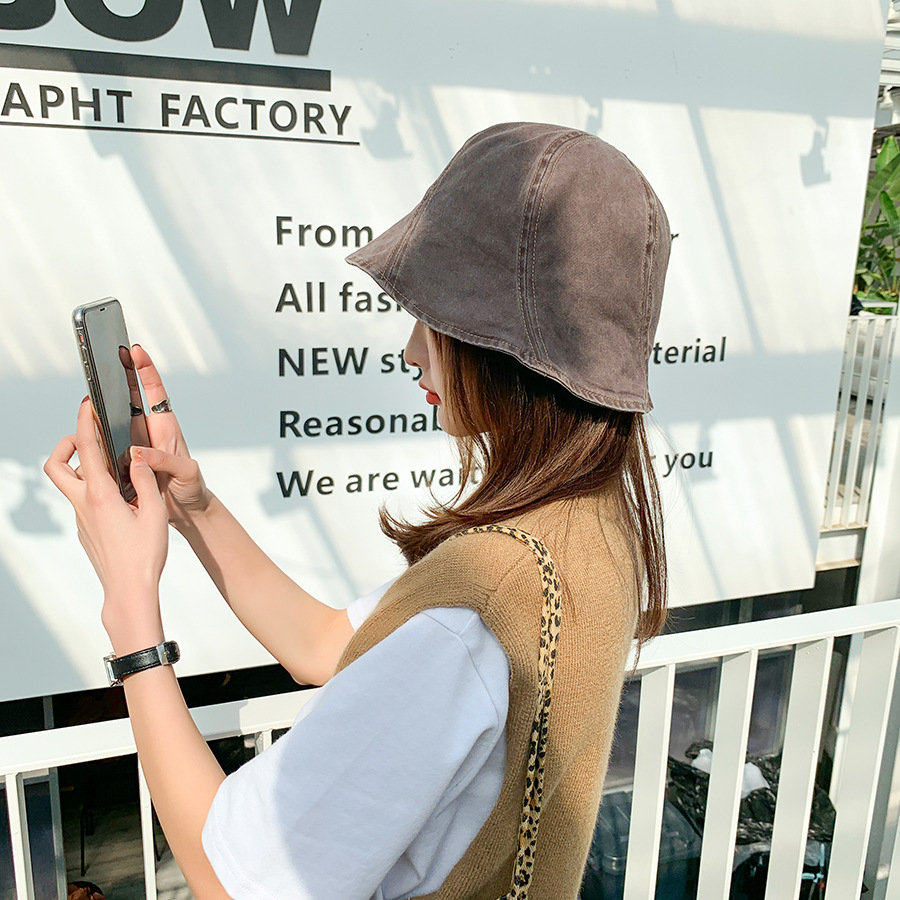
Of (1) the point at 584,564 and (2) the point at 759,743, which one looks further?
(2) the point at 759,743

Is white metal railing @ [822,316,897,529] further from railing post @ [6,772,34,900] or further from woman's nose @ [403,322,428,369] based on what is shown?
railing post @ [6,772,34,900]

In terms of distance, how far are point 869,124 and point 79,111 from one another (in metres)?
2.94

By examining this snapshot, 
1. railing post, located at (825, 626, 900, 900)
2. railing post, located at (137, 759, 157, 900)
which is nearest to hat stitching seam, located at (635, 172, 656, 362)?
railing post, located at (137, 759, 157, 900)

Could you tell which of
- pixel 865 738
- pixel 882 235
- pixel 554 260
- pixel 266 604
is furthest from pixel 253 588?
pixel 882 235

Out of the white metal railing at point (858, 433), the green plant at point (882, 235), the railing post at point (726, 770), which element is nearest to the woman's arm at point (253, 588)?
the railing post at point (726, 770)

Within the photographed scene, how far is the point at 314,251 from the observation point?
2.65 meters

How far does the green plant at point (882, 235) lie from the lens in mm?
6941

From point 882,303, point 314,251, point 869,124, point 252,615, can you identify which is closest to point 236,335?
point 314,251

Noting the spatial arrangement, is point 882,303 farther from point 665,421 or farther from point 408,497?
point 408,497

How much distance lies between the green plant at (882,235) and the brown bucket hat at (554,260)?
22.3 ft

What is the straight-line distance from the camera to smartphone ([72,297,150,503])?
1009 mm

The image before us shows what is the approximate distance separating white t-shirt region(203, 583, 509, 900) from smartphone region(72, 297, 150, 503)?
0.47 metres

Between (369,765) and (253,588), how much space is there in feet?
2.15

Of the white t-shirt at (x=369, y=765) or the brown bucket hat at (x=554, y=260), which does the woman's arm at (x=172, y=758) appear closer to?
the white t-shirt at (x=369, y=765)
